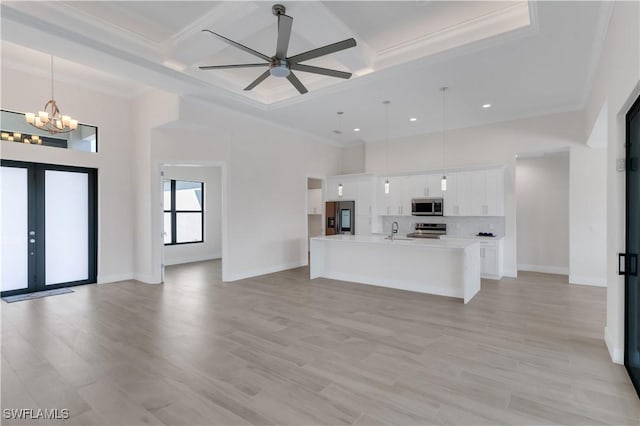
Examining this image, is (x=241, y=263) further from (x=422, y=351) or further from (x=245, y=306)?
(x=422, y=351)

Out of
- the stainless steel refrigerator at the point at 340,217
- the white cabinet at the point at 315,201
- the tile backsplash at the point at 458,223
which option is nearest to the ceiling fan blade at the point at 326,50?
the tile backsplash at the point at 458,223

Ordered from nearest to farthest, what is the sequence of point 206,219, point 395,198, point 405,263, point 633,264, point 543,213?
point 633,264, point 405,263, point 543,213, point 395,198, point 206,219

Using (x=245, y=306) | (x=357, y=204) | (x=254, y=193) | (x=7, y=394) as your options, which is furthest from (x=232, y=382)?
(x=357, y=204)

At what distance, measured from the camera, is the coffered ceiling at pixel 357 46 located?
3387 millimetres

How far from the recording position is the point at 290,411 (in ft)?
7.17

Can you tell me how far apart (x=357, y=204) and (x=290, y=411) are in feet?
21.2

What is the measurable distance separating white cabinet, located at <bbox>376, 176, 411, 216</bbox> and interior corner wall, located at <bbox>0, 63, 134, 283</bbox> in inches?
226

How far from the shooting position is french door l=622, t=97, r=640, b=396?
2.46 m

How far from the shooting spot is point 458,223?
7246mm

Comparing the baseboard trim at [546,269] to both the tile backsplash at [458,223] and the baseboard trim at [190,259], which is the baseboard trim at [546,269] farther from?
the baseboard trim at [190,259]

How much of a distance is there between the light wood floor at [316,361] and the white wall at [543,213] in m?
2.19

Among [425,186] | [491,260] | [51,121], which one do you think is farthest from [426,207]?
[51,121]

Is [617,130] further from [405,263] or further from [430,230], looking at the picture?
[430,230]

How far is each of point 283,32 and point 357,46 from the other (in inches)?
62.1
